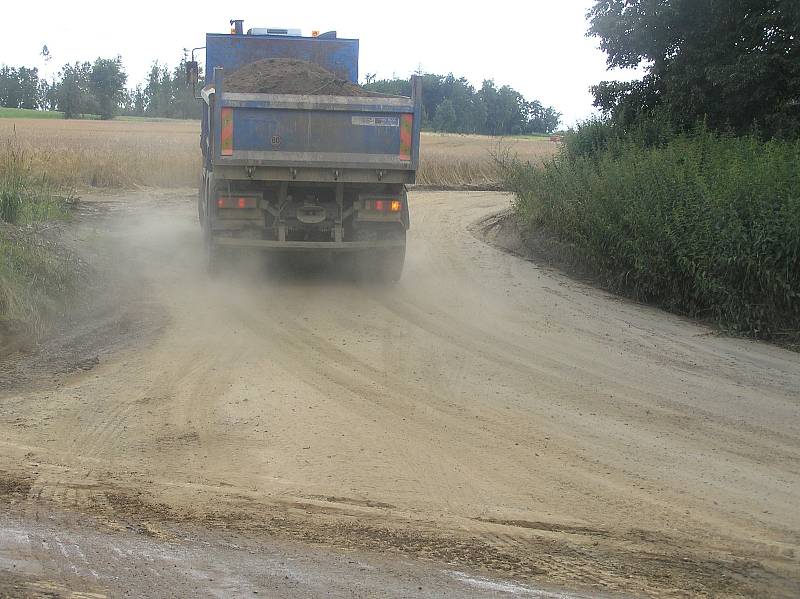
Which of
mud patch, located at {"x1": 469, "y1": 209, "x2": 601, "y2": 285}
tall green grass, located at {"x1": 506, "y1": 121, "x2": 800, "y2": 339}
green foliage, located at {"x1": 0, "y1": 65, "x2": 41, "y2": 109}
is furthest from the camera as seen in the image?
green foliage, located at {"x1": 0, "y1": 65, "x2": 41, "y2": 109}

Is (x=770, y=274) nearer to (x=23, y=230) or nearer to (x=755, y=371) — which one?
(x=755, y=371)

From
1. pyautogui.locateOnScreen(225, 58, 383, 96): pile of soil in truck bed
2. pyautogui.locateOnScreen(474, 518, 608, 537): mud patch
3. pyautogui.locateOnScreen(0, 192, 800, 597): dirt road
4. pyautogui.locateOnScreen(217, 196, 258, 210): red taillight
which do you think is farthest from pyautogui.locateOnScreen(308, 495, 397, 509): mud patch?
pyautogui.locateOnScreen(225, 58, 383, 96): pile of soil in truck bed

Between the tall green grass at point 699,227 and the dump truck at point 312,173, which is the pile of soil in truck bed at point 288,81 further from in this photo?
the tall green grass at point 699,227

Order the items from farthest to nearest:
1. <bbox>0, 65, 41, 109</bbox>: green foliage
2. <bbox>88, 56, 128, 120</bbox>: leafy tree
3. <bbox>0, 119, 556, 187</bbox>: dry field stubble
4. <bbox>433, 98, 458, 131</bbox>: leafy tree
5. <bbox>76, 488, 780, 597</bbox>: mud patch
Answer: <bbox>0, 65, 41, 109</bbox>: green foliage, <bbox>88, 56, 128, 120</bbox>: leafy tree, <bbox>433, 98, 458, 131</bbox>: leafy tree, <bbox>0, 119, 556, 187</bbox>: dry field stubble, <bbox>76, 488, 780, 597</bbox>: mud patch

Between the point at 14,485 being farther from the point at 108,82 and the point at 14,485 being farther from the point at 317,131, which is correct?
the point at 108,82

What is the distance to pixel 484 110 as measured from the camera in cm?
8444

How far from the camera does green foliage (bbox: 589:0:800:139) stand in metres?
14.6

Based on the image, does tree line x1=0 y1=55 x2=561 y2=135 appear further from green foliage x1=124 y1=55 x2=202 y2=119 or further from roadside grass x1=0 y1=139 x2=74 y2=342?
roadside grass x1=0 y1=139 x2=74 y2=342

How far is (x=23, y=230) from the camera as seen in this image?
36.0 feet

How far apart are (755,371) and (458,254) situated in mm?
6574

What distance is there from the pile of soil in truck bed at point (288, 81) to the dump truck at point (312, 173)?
21cm

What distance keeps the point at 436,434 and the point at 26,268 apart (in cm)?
539

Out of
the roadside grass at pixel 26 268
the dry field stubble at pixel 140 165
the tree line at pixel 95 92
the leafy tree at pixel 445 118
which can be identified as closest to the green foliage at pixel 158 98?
the tree line at pixel 95 92

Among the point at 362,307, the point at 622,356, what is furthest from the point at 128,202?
the point at 622,356
